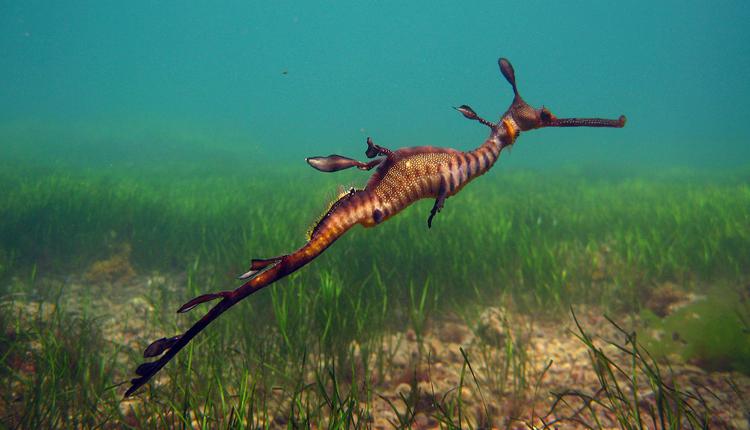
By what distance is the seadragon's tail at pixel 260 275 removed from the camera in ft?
2.83

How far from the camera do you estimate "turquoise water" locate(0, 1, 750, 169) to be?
73062 millimetres

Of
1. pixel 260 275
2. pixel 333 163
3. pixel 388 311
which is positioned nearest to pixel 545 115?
pixel 333 163

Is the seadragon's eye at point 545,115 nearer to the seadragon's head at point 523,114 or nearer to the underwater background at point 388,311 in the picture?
the seadragon's head at point 523,114

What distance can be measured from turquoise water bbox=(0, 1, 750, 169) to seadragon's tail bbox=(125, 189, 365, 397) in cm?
5504

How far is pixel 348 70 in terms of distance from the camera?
487 ft

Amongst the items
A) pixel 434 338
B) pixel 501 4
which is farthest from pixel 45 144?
pixel 501 4

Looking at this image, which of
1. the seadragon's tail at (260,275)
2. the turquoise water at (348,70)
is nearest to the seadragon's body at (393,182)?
the seadragon's tail at (260,275)

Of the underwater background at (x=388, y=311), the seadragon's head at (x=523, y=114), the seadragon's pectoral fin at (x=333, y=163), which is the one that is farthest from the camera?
the underwater background at (x=388, y=311)

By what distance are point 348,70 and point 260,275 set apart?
528 feet

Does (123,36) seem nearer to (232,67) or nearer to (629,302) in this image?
(232,67)

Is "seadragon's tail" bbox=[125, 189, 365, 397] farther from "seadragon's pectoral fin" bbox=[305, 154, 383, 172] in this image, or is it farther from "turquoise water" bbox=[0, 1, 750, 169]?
"turquoise water" bbox=[0, 1, 750, 169]

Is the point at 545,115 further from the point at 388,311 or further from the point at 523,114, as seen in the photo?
the point at 388,311

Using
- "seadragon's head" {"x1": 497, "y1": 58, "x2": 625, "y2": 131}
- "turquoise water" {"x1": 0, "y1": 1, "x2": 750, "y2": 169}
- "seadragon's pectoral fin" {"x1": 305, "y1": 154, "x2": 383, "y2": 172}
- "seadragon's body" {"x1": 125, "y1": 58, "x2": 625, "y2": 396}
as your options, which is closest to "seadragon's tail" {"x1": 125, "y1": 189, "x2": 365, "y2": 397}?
"seadragon's body" {"x1": 125, "y1": 58, "x2": 625, "y2": 396}

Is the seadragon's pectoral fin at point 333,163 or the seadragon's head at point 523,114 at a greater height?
the seadragon's head at point 523,114
